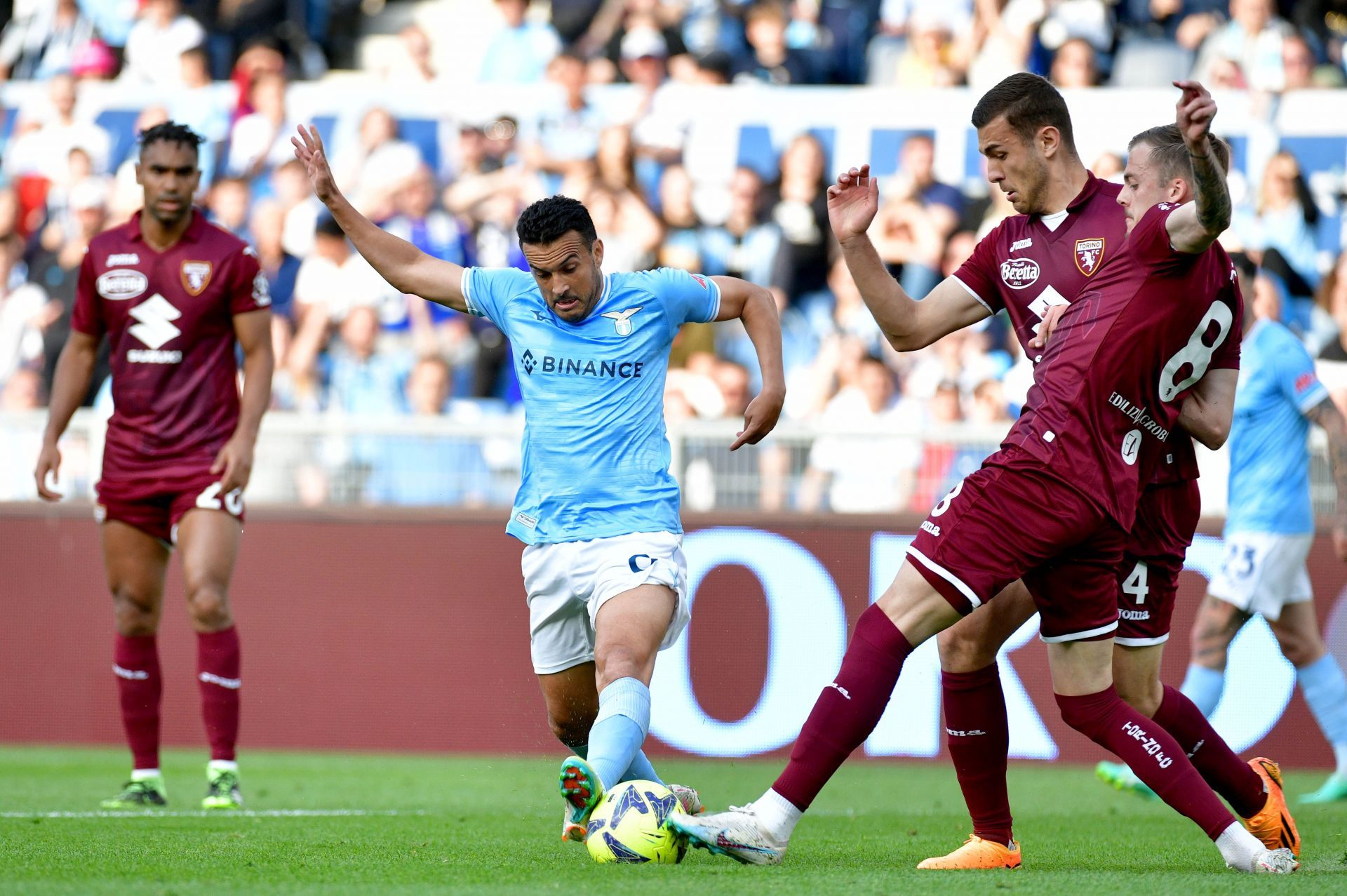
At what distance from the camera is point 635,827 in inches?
192

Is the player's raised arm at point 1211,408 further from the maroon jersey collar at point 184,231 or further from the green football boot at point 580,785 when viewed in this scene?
the maroon jersey collar at point 184,231

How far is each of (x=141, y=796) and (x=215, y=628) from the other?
761 millimetres

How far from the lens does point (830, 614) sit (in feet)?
32.1

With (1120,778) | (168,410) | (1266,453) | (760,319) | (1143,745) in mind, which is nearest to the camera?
(1143,745)

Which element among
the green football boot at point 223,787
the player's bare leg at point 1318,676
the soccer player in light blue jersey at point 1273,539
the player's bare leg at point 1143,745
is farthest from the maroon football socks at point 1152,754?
the green football boot at point 223,787

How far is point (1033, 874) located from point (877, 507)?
17.1ft

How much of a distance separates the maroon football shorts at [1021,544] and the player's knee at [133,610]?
159 inches

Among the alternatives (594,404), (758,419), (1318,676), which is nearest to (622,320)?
(594,404)

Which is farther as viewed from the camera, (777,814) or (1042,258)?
(1042,258)

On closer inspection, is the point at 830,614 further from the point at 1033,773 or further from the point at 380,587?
the point at 380,587

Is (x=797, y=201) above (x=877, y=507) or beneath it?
above

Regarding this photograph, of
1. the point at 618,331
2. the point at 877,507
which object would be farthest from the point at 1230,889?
the point at 877,507

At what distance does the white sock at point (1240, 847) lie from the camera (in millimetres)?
4777

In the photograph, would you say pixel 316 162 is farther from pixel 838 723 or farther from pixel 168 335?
pixel 838 723
